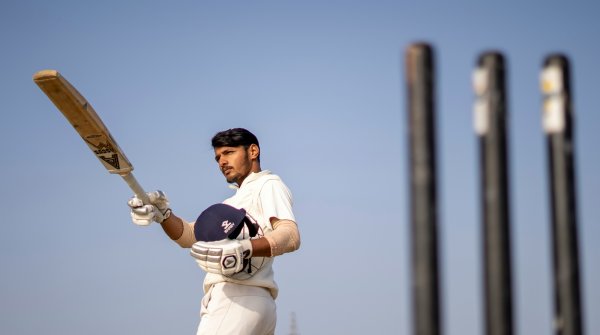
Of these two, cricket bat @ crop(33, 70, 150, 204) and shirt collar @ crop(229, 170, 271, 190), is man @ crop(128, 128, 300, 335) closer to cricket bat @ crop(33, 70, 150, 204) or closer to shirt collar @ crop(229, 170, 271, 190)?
shirt collar @ crop(229, 170, 271, 190)

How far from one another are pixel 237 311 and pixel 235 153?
1266 millimetres

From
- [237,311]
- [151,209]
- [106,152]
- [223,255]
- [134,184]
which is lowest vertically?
[237,311]

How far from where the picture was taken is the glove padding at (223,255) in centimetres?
579

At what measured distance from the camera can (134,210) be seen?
6.96 meters

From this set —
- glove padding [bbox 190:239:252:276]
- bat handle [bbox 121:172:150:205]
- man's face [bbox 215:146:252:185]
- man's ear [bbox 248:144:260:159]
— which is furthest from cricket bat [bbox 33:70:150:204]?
glove padding [bbox 190:239:252:276]

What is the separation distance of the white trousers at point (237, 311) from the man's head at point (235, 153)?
930mm

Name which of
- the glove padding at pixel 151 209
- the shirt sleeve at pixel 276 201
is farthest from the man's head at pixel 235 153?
the glove padding at pixel 151 209

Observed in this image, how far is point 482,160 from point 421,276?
0.46 metres

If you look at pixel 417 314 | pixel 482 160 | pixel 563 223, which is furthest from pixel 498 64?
pixel 417 314

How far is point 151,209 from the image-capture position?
6.98 metres

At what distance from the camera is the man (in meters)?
5.93

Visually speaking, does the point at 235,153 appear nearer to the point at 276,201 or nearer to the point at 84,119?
the point at 276,201

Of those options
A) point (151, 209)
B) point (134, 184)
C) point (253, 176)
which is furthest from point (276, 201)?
point (134, 184)

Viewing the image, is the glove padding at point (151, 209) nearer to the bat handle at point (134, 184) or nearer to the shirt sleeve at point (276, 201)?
the bat handle at point (134, 184)
